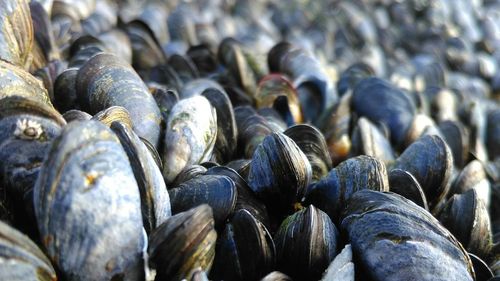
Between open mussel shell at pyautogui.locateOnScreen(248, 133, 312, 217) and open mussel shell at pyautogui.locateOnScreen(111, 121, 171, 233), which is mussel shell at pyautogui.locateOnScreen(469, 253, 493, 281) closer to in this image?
open mussel shell at pyautogui.locateOnScreen(248, 133, 312, 217)

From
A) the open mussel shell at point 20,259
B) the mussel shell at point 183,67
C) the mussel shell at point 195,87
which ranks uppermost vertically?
the open mussel shell at point 20,259

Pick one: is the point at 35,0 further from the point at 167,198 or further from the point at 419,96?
the point at 419,96

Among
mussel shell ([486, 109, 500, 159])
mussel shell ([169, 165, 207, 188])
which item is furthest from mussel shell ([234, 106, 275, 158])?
mussel shell ([486, 109, 500, 159])

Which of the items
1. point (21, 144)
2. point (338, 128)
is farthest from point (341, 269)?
point (338, 128)

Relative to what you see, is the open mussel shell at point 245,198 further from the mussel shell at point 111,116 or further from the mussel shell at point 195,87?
the mussel shell at point 195,87

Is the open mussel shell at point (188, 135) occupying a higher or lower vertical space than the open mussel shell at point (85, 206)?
lower

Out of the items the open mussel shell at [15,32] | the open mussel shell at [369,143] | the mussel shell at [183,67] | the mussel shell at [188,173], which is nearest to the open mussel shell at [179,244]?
the mussel shell at [188,173]
